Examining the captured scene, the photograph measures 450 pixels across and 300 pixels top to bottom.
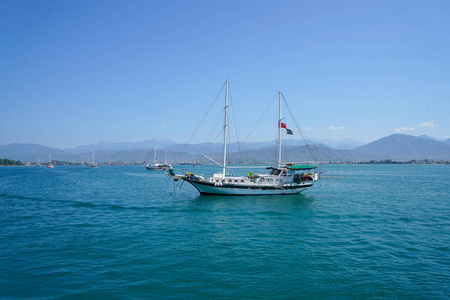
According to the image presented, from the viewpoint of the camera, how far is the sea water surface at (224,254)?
39.6 ft

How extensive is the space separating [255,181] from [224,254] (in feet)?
83.2

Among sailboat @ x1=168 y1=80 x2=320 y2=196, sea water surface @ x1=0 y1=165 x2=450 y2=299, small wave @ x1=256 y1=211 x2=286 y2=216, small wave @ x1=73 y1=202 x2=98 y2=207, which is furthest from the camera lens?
sailboat @ x1=168 y1=80 x2=320 y2=196

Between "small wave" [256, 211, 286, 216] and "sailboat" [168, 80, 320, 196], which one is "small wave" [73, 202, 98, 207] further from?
"small wave" [256, 211, 286, 216]

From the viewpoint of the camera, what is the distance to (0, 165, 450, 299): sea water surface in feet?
39.6

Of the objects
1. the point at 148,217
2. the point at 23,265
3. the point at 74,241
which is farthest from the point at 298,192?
the point at 23,265

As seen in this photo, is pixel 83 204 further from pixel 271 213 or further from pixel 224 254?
pixel 224 254

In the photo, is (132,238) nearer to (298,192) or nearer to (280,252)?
(280,252)

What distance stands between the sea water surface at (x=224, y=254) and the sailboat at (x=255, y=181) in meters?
9.61

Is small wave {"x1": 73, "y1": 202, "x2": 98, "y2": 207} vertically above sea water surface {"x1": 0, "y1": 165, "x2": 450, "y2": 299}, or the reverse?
sea water surface {"x1": 0, "y1": 165, "x2": 450, "y2": 299}

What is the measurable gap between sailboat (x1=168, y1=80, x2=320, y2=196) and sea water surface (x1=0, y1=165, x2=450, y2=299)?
378 inches

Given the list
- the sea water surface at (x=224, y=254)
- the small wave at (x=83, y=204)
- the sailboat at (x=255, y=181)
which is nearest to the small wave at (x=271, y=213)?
the sea water surface at (x=224, y=254)

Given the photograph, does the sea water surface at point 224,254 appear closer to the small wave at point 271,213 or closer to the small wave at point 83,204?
the small wave at point 271,213

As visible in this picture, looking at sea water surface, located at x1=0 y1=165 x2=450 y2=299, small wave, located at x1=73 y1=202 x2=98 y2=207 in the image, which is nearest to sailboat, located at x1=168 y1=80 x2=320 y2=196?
sea water surface, located at x1=0 y1=165 x2=450 y2=299

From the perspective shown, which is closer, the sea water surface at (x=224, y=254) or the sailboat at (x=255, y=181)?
the sea water surface at (x=224, y=254)
